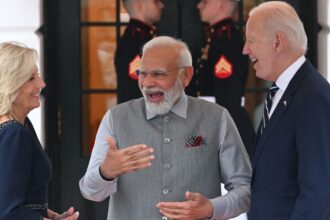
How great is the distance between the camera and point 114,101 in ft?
19.5

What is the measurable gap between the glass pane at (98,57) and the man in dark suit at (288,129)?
7.48 ft

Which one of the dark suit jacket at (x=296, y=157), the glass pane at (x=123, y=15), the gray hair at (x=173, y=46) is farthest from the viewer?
the glass pane at (x=123, y=15)

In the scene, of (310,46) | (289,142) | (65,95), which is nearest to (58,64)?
(65,95)

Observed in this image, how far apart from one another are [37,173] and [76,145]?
233 cm

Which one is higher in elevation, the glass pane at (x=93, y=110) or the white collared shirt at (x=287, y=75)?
the white collared shirt at (x=287, y=75)

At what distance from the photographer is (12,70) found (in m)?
3.52

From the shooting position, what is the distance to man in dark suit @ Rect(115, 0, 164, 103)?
5781 millimetres

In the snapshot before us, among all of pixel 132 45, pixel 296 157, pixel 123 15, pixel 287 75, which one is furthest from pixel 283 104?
pixel 123 15

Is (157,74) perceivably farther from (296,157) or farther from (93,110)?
(93,110)

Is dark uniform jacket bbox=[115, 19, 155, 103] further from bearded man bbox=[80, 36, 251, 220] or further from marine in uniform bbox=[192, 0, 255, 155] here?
bearded man bbox=[80, 36, 251, 220]

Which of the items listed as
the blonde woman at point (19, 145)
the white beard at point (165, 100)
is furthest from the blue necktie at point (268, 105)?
the blonde woman at point (19, 145)

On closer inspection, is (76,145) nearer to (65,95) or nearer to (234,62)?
(65,95)

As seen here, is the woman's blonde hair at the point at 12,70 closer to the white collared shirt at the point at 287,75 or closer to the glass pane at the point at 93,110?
the white collared shirt at the point at 287,75

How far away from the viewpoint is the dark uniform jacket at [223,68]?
18.9 ft
